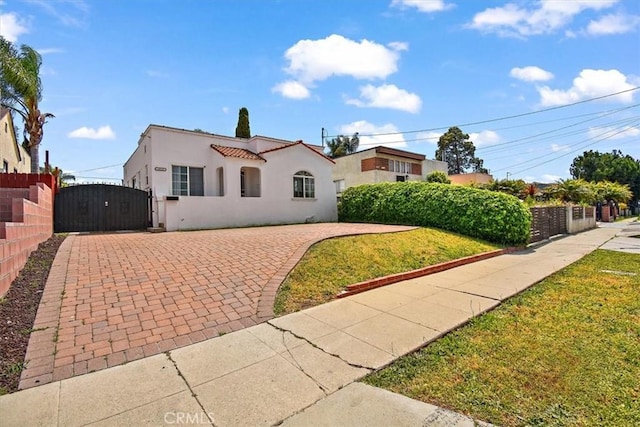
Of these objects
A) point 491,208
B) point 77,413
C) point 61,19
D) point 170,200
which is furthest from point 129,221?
point 491,208

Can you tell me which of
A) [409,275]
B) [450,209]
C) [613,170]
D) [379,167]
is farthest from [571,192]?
[613,170]

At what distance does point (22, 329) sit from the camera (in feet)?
12.4

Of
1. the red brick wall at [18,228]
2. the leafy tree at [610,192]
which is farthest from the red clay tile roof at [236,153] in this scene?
the leafy tree at [610,192]

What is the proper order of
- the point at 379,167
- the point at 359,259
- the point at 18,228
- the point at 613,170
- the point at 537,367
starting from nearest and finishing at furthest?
the point at 537,367, the point at 18,228, the point at 359,259, the point at 379,167, the point at 613,170

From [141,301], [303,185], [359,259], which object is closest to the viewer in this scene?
[141,301]

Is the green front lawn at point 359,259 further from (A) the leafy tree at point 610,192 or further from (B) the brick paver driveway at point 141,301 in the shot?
(A) the leafy tree at point 610,192

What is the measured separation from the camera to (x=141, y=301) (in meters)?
4.78

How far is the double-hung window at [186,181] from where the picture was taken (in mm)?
15190

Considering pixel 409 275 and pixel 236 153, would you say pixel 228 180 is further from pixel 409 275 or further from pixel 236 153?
pixel 409 275

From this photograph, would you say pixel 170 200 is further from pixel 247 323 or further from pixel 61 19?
pixel 247 323

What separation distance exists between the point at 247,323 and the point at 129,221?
1178 cm

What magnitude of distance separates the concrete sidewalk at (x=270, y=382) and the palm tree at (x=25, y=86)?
17711 mm

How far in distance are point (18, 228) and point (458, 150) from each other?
196 feet

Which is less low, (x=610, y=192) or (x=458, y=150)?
(x=458, y=150)
